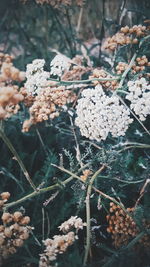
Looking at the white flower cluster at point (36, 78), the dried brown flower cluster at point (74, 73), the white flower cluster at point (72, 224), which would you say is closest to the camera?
the white flower cluster at point (72, 224)

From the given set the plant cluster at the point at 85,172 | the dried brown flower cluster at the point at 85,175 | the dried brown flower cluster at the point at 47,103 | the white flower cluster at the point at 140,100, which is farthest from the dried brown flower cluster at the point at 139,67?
the dried brown flower cluster at the point at 85,175

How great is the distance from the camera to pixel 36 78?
1273 millimetres

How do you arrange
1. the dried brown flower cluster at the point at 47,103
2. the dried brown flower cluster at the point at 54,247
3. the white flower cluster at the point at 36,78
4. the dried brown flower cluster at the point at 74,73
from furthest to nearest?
the dried brown flower cluster at the point at 74,73 < the white flower cluster at the point at 36,78 < the dried brown flower cluster at the point at 47,103 < the dried brown flower cluster at the point at 54,247

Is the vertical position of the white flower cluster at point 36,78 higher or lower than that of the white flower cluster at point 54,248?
higher

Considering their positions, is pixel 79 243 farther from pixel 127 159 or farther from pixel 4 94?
pixel 4 94

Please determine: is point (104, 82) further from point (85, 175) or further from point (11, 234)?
point (11, 234)

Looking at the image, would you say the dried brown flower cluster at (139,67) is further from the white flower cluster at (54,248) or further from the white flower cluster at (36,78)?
the white flower cluster at (54,248)

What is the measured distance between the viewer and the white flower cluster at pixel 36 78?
4.11 feet

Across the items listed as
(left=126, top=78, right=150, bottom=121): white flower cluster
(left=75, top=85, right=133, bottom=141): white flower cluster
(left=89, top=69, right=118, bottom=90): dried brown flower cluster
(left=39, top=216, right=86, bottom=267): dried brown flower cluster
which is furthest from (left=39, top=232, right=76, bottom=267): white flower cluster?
(left=89, top=69, right=118, bottom=90): dried brown flower cluster

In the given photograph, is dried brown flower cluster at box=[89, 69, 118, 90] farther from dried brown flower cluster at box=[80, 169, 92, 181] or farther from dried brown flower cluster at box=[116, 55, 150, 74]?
dried brown flower cluster at box=[80, 169, 92, 181]

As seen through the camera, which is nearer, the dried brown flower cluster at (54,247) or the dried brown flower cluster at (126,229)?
the dried brown flower cluster at (54,247)

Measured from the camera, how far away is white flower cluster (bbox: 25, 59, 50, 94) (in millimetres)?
1252

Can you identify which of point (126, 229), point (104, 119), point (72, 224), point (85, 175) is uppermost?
point (104, 119)

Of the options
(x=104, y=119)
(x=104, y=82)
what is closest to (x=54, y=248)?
(x=104, y=119)
